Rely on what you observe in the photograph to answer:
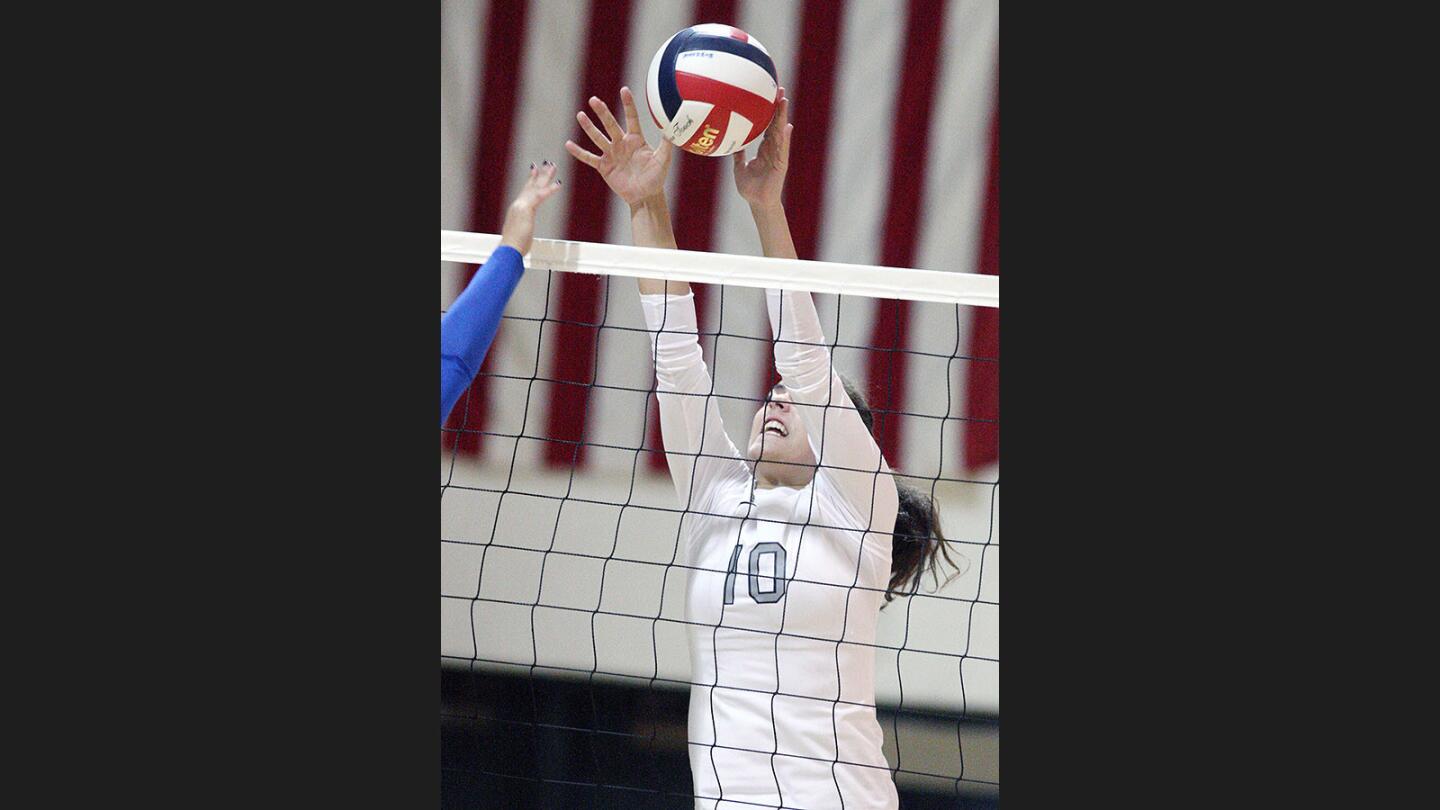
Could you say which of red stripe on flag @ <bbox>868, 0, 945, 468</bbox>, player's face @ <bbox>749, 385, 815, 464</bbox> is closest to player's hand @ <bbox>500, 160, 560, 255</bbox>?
player's face @ <bbox>749, 385, 815, 464</bbox>

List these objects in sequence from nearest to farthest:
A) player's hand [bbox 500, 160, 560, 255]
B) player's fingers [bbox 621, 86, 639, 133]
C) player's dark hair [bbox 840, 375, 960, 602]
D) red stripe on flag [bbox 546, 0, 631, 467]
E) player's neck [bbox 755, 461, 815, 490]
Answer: player's hand [bbox 500, 160, 560, 255] < player's fingers [bbox 621, 86, 639, 133] < player's neck [bbox 755, 461, 815, 490] < player's dark hair [bbox 840, 375, 960, 602] < red stripe on flag [bbox 546, 0, 631, 467]

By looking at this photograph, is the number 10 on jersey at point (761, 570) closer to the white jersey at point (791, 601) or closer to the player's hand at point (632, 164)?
the white jersey at point (791, 601)

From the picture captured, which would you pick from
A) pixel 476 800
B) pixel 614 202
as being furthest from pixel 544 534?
pixel 614 202

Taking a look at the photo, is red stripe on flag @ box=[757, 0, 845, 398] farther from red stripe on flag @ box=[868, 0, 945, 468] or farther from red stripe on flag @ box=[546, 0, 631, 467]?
red stripe on flag @ box=[546, 0, 631, 467]

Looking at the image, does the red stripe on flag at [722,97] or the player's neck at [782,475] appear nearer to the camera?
the red stripe on flag at [722,97]

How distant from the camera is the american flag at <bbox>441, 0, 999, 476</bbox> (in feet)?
14.6

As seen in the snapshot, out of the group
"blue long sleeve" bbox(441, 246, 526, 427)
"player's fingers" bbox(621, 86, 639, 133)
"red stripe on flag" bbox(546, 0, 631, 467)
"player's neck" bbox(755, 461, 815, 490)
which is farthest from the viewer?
"red stripe on flag" bbox(546, 0, 631, 467)

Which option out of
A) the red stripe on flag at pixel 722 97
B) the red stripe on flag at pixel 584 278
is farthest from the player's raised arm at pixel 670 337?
the red stripe on flag at pixel 584 278

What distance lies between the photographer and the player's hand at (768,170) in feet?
9.73

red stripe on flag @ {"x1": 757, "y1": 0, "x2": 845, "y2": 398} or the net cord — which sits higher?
red stripe on flag @ {"x1": 757, "y1": 0, "x2": 845, "y2": 398}

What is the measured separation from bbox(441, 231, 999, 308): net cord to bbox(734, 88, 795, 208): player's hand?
24cm

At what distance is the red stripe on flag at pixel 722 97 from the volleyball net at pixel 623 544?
1536 mm

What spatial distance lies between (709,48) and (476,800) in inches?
105

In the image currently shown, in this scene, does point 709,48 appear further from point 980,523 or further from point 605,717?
Answer: point 605,717
